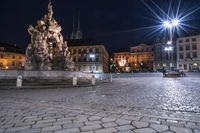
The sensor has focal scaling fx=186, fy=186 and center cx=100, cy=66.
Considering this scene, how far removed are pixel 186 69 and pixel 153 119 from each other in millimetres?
82011

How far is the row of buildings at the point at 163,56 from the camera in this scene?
77.9 m

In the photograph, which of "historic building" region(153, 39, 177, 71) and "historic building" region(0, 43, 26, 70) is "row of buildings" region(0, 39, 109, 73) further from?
"historic building" region(153, 39, 177, 71)

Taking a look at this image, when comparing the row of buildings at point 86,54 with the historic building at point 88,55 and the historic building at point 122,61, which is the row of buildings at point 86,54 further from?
the historic building at point 122,61

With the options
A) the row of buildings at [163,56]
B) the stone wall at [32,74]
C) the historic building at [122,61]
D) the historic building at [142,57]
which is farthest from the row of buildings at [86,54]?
the stone wall at [32,74]

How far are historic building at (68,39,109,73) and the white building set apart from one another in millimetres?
34875

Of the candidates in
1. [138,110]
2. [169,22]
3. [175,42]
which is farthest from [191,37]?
[138,110]

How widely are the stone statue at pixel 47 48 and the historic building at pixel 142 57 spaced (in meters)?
81.3

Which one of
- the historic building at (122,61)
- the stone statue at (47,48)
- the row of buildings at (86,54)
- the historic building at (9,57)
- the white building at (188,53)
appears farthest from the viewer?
the historic building at (122,61)

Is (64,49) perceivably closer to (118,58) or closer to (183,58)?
(183,58)

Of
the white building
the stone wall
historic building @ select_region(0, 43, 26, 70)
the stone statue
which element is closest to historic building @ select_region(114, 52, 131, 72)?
the white building

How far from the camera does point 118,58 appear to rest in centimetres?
11950

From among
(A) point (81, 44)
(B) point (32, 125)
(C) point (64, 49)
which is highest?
(A) point (81, 44)

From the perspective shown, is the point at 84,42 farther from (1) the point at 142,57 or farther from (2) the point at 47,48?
(2) the point at 47,48

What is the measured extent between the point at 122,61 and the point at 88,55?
30201mm
